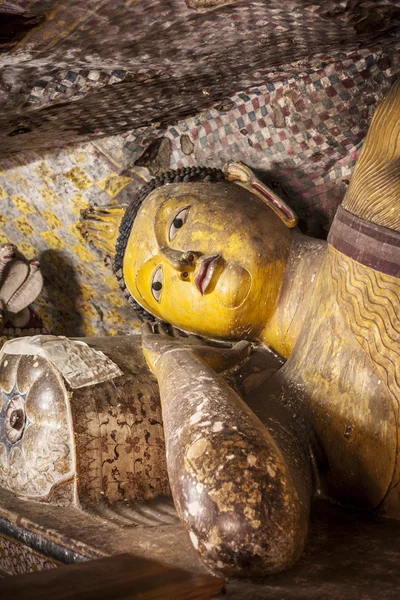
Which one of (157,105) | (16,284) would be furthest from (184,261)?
(16,284)

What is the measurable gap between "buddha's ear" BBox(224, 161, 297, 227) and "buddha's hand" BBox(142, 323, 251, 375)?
0.50 meters

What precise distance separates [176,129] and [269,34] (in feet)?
3.84

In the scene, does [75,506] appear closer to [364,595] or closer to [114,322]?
[364,595]

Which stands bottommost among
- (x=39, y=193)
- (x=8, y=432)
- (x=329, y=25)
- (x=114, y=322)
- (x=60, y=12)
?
(x=114, y=322)

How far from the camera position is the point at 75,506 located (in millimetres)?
2623

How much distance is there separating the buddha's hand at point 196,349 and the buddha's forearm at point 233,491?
47 cm

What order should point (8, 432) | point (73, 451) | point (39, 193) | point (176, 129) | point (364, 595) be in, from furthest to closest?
point (39, 193) < point (176, 129) < point (8, 432) < point (73, 451) < point (364, 595)

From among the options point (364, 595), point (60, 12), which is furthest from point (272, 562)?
point (60, 12)

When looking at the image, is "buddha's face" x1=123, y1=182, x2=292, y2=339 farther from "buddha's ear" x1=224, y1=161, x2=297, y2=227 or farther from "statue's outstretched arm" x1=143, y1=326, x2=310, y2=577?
"statue's outstretched arm" x1=143, y1=326, x2=310, y2=577

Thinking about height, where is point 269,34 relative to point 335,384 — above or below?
above

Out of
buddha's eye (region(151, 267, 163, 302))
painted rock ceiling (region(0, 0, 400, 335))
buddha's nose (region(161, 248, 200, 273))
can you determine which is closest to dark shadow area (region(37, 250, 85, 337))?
painted rock ceiling (region(0, 0, 400, 335))

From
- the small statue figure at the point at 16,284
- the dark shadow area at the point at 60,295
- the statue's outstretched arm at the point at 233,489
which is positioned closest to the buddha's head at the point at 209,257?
the statue's outstretched arm at the point at 233,489

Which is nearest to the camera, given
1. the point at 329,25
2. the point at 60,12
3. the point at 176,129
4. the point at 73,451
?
the point at 60,12

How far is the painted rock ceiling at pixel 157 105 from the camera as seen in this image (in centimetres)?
222
